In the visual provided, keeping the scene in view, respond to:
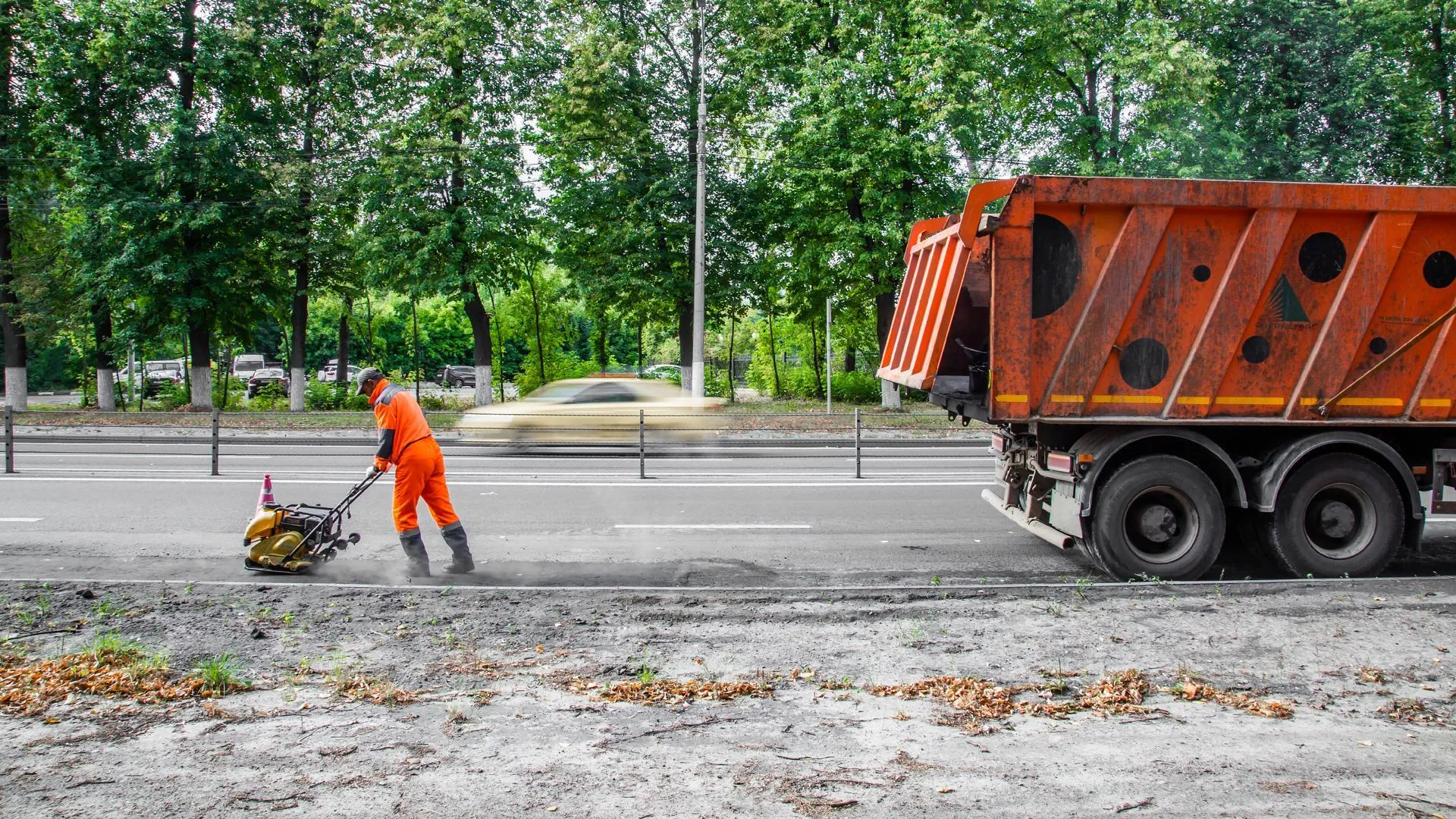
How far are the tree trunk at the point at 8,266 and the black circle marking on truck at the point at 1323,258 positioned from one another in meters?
30.6

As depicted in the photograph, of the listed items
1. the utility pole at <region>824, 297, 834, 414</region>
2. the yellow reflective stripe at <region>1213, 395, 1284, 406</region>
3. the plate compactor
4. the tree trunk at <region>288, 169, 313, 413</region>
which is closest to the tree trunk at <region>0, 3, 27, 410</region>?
the tree trunk at <region>288, 169, 313, 413</region>

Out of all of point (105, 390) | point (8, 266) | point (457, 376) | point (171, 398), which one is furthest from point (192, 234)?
point (457, 376)

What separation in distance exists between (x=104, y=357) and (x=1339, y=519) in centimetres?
3183

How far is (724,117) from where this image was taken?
27641 millimetres

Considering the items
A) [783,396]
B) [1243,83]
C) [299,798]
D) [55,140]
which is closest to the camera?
[299,798]

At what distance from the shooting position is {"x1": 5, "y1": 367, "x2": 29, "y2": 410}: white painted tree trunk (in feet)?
89.5

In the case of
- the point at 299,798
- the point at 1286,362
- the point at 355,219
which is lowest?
the point at 299,798

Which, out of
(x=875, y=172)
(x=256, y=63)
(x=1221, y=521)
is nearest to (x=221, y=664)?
(x=1221, y=521)

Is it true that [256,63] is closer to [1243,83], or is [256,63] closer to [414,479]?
[414,479]

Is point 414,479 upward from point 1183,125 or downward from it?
downward

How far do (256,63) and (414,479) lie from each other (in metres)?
24.6

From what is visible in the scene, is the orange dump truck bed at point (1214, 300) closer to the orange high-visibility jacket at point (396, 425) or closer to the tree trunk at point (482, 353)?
the orange high-visibility jacket at point (396, 425)

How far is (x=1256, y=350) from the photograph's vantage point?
23.6ft

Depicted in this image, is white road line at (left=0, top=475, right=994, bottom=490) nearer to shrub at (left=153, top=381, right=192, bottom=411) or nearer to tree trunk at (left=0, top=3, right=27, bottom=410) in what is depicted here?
tree trunk at (left=0, top=3, right=27, bottom=410)
